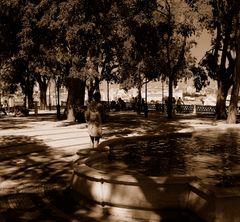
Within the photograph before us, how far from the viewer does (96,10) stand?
716 inches

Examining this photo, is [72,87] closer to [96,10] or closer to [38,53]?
[38,53]

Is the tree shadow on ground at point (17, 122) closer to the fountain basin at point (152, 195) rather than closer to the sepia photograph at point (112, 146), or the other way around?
the sepia photograph at point (112, 146)

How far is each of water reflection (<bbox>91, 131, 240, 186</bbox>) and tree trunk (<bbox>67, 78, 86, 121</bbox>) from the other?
1088 centimetres

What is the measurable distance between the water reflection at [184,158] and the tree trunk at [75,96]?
10.9 meters

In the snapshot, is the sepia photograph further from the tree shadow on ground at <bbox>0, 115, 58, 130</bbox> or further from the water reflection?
the tree shadow on ground at <bbox>0, 115, 58, 130</bbox>

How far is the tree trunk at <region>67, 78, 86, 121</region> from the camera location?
2583cm

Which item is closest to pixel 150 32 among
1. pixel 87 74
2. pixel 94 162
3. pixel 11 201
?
pixel 87 74

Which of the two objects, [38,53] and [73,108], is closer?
[38,53]

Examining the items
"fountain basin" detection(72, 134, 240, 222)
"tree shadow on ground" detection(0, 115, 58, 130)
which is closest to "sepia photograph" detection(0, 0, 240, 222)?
"fountain basin" detection(72, 134, 240, 222)

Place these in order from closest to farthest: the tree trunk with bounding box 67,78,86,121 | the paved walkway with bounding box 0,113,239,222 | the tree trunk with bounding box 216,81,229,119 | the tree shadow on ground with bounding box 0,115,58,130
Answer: the paved walkway with bounding box 0,113,239,222
the tree shadow on ground with bounding box 0,115,58,130
the tree trunk with bounding box 67,78,86,121
the tree trunk with bounding box 216,81,229,119

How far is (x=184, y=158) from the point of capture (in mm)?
11375

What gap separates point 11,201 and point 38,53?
1429 cm

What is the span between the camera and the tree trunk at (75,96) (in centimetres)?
2583

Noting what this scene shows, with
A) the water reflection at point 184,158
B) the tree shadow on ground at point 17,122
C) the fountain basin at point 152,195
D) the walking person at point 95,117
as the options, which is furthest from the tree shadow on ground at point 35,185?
the tree shadow on ground at point 17,122
